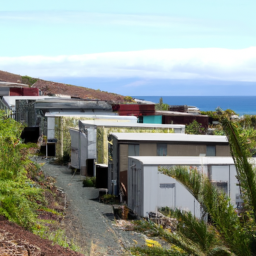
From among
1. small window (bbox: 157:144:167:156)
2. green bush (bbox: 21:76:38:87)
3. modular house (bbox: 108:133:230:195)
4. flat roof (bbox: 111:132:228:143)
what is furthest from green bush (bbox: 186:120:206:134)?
green bush (bbox: 21:76:38:87)

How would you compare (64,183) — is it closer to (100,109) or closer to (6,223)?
(6,223)

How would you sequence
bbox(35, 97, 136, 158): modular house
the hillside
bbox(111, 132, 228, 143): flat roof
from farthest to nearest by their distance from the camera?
the hillside → bbox(35, 97, 136, 158): modular house → bbox(111, 132, 228, 143): flat roof

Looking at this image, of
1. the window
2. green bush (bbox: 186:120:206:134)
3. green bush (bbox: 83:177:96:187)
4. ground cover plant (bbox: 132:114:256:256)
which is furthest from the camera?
green bush (bbox: 186:120:206:134)

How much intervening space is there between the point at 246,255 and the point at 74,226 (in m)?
8.08

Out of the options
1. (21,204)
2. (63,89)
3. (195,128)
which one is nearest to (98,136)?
(21,204)

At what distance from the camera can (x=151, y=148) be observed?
1906 centimetres

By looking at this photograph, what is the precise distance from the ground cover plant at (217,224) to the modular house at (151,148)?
10.8 meters

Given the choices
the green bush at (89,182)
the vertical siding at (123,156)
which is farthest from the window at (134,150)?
the green bush at (89,182)

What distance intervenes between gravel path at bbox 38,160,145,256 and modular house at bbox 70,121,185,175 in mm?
2847

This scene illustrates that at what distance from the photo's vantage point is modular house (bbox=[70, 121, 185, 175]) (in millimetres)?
23125

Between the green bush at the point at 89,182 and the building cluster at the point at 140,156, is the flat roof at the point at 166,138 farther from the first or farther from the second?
the green bush at the point at 89,182

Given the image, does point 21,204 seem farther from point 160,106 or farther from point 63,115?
point 160,106

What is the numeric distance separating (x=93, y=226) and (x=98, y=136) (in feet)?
30.1

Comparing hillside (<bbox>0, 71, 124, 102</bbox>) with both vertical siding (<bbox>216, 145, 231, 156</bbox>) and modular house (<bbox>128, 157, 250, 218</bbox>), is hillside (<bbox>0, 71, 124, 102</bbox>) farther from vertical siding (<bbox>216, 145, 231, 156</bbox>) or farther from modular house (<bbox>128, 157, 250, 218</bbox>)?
modular house (<bbox>128, 157, 250, 218</bbox>)
